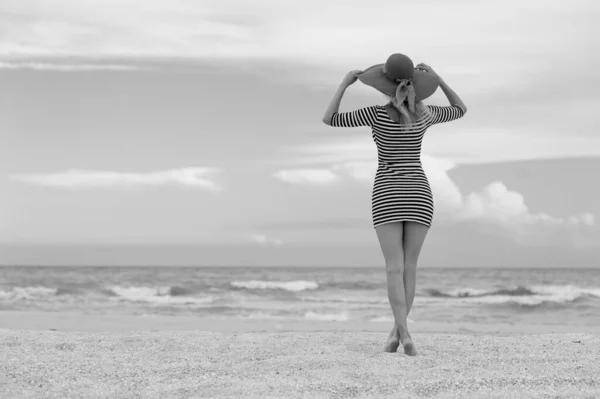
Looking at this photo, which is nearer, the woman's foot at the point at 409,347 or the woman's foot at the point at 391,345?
the woman's foot at the point at 409,347

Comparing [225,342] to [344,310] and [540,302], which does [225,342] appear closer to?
[344,310]

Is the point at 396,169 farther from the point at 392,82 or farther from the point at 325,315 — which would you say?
the point at 325,315

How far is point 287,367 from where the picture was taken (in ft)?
16.4

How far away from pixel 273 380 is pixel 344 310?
50.4 ft

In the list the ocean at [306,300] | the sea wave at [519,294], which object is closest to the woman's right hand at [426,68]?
the ocean at [306,300]

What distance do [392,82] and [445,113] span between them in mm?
636

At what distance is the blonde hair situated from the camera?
210 inches

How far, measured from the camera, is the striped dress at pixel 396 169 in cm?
529

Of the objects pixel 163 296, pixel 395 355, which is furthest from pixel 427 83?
pixel 163 296

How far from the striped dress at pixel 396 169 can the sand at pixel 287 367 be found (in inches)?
45.3

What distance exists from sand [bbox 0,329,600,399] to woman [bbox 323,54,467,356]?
700 mm

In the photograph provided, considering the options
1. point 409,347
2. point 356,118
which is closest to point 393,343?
point 409,347

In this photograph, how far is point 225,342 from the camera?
6.42 metres

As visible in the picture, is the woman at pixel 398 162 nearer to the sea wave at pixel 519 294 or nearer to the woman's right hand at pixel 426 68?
the woman's right hand at pixel 426 68
